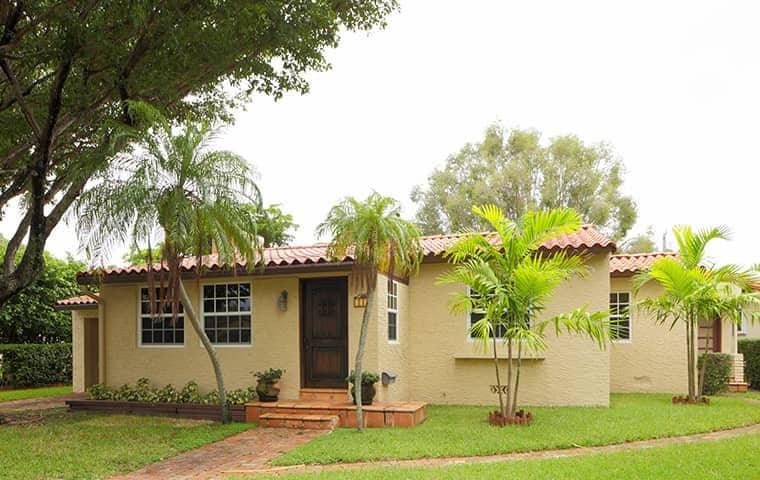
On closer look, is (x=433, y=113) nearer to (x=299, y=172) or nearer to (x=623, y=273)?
(x=299, y=172)

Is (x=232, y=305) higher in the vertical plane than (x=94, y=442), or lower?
higher

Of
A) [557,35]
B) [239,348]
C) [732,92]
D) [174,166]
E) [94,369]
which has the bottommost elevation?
[94,369]

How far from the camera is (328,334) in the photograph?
11.3 metres

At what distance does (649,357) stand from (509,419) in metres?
6.22

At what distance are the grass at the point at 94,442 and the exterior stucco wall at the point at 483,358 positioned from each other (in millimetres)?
4030

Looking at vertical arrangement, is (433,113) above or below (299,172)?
above

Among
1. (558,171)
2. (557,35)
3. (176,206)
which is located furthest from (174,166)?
(558,171)

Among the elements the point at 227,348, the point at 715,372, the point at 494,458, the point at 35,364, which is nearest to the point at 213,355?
the point at 227,348

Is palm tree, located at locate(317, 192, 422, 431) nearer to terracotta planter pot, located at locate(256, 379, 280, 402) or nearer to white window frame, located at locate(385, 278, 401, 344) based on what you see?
white window frame, located at locate(385, 278, 401, 344)

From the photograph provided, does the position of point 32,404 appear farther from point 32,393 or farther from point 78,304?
point 78,304

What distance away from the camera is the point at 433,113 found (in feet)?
92.3

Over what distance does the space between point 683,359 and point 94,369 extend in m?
14.5

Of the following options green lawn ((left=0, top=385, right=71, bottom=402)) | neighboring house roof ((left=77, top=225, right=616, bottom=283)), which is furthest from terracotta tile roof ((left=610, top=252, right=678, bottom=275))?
green lawn ((left=0, top=385, right=71, bottom=402))

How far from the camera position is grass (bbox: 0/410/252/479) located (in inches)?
282
